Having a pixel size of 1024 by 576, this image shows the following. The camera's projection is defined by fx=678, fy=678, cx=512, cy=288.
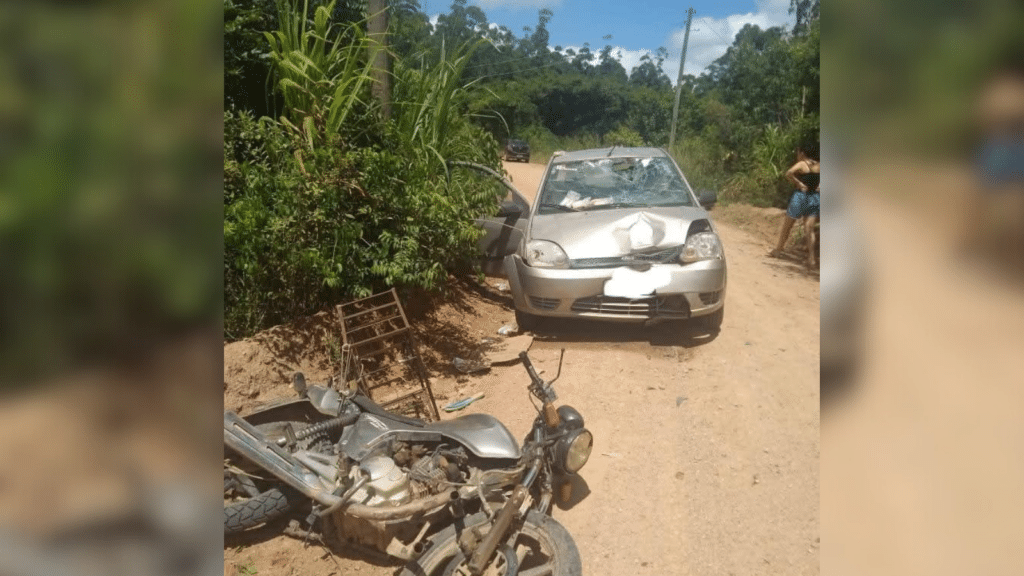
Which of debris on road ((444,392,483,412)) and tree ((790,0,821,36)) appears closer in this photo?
tree ((790,0,821,36))

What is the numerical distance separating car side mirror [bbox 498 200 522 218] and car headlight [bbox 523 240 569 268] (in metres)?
1.07

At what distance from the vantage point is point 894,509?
1.48 metres

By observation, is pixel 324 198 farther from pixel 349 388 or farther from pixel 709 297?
pixel 709 297

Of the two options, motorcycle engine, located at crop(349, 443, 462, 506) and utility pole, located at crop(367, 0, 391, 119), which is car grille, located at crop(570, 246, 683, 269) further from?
motorcycle engine, located at crop(349, 443, 462, 506)

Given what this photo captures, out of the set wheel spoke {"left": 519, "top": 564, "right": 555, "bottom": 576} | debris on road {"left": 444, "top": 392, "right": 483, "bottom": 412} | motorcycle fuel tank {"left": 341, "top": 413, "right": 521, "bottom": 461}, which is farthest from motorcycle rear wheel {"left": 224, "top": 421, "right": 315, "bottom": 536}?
debris on road {"left": 444, "top": 392, "right": 483, "bottom": 412}

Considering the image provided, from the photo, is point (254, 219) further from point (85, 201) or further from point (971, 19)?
point (971, 19)

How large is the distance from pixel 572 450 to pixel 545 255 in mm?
1933

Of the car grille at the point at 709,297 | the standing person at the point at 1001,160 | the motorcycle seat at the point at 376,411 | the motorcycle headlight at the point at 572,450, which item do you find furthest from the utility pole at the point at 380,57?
the standing person at the point at 1001,160

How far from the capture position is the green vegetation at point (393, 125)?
13.0ft

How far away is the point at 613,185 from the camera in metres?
5.02

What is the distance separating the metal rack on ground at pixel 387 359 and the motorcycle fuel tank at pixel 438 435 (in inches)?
31.8

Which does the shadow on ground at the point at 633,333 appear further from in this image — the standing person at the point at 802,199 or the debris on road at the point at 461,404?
the standing person at the point at 802,199

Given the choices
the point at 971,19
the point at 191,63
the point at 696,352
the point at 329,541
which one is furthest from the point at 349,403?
the point at 971,19

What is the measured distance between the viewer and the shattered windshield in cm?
491
